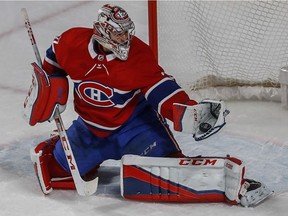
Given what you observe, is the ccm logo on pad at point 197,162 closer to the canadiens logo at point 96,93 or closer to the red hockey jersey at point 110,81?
the red hockey jersey at point 110,81

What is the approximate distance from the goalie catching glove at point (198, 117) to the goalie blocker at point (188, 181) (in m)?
0.12

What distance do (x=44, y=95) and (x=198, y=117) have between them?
0.42m

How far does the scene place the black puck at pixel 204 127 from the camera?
2350 millimetres

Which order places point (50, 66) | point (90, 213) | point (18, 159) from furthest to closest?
1. point (18, 159)
2. point (50, 66)
3. point (90, 213)

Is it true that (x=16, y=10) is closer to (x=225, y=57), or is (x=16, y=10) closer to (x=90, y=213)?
(x=225, y=57)

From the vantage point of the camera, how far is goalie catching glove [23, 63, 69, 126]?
2.47 meters

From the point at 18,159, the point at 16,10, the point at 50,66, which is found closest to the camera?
the point at 50,66

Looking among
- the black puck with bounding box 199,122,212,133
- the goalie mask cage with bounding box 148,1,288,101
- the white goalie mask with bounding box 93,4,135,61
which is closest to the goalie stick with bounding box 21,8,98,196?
the white goalie mask with bounding box 93,4,135,61

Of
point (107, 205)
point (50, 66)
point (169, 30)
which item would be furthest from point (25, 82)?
point (107, 205)

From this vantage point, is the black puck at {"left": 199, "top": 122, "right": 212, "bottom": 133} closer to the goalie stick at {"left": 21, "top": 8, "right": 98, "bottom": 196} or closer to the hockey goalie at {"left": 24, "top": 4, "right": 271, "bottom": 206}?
the hockey goalie at {"left": 24, "top": 4, "right": 271, "bottom": 206}

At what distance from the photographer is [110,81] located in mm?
2471

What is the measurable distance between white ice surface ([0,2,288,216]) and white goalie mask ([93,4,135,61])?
41cm

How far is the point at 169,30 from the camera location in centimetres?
337

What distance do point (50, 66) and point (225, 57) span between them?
91 cm
